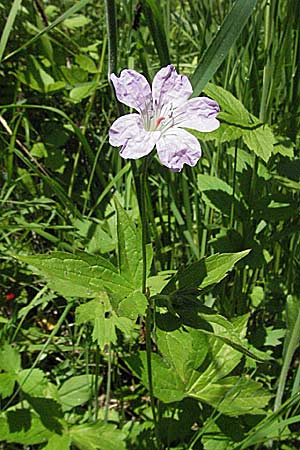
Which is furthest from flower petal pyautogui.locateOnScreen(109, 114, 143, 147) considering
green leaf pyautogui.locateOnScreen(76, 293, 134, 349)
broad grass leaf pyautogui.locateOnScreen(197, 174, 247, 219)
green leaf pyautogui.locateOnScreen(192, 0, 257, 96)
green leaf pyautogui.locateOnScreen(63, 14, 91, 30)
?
green leaf pyautogui.locateOnScreen(63, 14, 91, 30)

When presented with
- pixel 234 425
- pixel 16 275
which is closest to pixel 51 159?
pixel 16 275

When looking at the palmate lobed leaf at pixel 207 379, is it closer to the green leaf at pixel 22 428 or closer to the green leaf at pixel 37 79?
the green leaf at pixel 22 428

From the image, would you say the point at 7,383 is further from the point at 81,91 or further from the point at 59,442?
the point at 81,91

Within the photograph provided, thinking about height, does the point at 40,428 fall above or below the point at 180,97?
below

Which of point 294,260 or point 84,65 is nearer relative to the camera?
point 294,260

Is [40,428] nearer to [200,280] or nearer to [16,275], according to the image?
[16,275]

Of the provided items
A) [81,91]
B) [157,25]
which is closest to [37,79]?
[81,91]

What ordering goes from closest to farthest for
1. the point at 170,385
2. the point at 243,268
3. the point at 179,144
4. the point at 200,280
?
1. the point at 179,144
2. the point at 200,280
3. the point at 170,385
4. the point at 243,268
